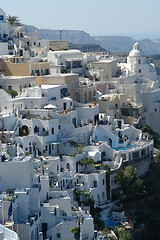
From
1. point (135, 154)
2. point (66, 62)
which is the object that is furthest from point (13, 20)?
point (135, 154)

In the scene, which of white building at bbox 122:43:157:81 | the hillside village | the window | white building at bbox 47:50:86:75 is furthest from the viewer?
white building at bbox 122:43:157:81

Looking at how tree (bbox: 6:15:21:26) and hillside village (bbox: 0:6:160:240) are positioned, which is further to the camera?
tree (bbox: 6:15:21:26)

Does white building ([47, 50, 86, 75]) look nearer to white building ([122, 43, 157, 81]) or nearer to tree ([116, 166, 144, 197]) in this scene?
white building ([122, 43, 157, 81])

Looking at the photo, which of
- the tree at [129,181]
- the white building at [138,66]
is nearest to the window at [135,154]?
the tree at [129,181]

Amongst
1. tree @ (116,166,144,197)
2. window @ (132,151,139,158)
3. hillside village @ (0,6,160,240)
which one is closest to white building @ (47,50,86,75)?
hillside village @ (0,6,160,240)

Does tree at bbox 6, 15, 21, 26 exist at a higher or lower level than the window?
higher

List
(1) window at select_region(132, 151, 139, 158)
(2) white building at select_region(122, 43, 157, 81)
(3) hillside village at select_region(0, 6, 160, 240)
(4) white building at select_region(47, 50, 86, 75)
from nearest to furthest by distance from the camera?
(3) hillside village at select_region(0, 6, 160, 240), (1) window at select_region(132, 151, 139, 158), (4) white building at select_region(47, 50, 86, 75), (2) white building at select_region(122, 43, 157, 81)

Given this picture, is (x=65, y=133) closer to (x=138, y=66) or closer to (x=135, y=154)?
(x=135, y=154)

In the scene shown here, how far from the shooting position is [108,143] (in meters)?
45.2

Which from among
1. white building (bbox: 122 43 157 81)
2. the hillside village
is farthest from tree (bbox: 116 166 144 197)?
white building (bbox: 122 43 157 81)

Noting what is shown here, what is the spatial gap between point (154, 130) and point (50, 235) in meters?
24.1

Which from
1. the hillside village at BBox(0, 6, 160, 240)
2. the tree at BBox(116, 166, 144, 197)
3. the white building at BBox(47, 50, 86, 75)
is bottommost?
the tree at BBox(116, 166, 144, 197)

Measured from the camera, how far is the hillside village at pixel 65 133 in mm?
33188

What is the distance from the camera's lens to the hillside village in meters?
33.2
